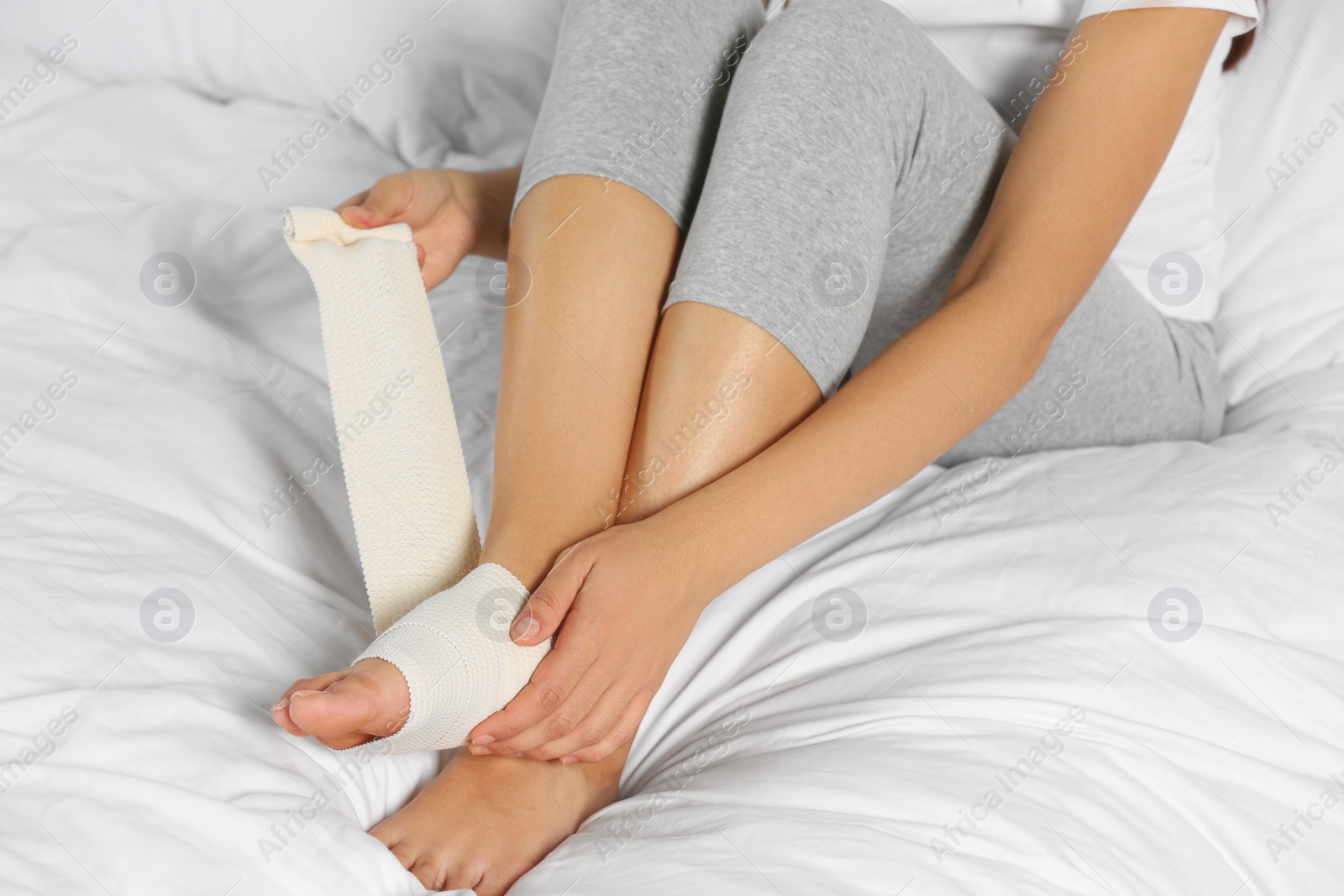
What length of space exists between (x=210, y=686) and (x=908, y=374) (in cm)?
43

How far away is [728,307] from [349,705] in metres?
0.30

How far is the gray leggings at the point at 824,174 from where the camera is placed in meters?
0.61

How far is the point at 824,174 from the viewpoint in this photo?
62cm

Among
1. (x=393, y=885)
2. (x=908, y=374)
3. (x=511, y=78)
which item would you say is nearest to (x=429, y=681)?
(x=393, y=885)

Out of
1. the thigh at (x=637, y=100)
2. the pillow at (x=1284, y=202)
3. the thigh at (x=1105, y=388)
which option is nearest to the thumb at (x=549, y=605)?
the thigh at (x=637, y=100)

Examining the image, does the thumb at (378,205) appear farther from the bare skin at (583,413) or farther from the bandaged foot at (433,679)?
the bandaged foot at (433,679)

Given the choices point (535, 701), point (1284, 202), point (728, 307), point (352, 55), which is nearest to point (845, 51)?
point (728, 307)

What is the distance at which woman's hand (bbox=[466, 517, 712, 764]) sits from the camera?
0.54 m

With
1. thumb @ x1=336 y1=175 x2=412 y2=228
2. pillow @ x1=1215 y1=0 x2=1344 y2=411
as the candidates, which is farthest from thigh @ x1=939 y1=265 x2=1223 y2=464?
thumb @ x1=336 y1=175 x2=412 y2=228

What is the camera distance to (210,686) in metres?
0.51

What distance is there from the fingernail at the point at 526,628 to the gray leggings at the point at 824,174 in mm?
214

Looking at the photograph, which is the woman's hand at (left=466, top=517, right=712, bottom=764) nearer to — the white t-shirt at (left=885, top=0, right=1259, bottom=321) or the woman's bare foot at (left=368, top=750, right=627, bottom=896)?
the woman's bare foot at (left=368, top=750, right=627, bottom=896)

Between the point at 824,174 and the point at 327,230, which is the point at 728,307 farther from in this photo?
the point at 327,230

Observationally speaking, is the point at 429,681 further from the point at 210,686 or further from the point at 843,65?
the point at 843,65
